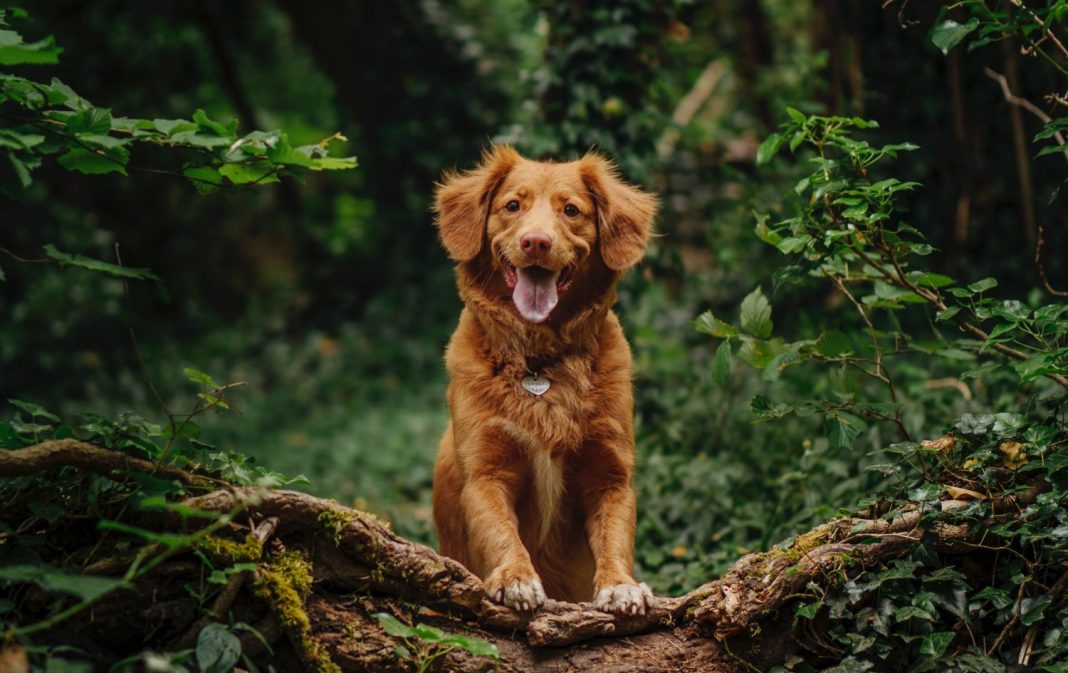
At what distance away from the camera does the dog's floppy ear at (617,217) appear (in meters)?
4.38

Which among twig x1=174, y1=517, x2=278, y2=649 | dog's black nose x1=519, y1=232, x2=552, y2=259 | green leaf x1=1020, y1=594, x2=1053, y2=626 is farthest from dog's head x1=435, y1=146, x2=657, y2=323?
green leaf x1=1020, y1=594, x2=1053, y2=626

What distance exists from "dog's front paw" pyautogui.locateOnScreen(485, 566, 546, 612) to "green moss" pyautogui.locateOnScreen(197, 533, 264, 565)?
833 mm

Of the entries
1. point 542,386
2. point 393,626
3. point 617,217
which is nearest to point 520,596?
point 393,626

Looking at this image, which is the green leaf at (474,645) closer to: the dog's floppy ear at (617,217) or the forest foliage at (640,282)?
the forest foliage at (640,282)

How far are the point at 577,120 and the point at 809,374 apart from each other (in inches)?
89.1

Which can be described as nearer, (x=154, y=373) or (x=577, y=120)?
(x=577, y=120)

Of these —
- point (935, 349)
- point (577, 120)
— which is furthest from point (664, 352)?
point (935, 349)

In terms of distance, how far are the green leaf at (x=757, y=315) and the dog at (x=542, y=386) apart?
0.55 meters

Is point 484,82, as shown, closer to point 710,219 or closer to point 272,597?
point 710,219

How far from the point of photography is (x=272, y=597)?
305 cm

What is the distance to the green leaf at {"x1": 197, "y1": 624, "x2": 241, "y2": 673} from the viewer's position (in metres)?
2.75

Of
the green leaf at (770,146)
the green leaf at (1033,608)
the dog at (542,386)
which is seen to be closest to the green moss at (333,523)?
the dog at (542,386)

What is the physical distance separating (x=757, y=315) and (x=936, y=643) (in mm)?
1403

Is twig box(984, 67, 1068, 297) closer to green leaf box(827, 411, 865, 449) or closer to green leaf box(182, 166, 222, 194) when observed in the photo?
green leaf box(827, 411, 865, 449)
